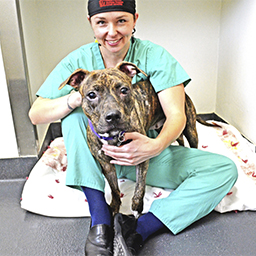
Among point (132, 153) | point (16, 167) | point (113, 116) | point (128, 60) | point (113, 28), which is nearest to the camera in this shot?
point (113, 116)

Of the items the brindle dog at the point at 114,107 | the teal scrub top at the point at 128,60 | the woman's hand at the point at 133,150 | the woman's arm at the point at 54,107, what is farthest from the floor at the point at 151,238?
the teal scrub top at the point at 128,60

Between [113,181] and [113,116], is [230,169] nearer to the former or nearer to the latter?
[113,181]

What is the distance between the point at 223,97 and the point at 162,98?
166cm

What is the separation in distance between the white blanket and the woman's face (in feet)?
3.16

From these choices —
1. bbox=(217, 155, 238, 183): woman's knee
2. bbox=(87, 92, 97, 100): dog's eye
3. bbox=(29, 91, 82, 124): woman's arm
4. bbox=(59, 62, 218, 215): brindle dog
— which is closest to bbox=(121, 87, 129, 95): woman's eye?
bbox=(59, 62, 218, 215): brindle dog

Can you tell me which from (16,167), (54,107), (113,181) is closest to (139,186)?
(113,181)

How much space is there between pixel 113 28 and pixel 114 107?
0.54 meters

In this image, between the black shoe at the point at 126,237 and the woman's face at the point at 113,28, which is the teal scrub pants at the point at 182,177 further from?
the woman's face at the point at 113,28

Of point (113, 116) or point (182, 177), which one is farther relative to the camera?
point (182, 177)

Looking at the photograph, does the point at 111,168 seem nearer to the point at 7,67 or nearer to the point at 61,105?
the point at 61,105

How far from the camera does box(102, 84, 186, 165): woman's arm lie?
1480mm

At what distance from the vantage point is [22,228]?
1.80 meters

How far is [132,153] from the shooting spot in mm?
1486

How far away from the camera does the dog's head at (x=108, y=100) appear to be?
130 cm
